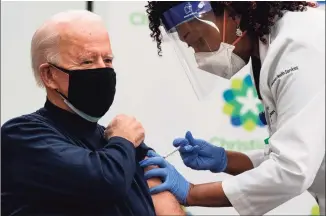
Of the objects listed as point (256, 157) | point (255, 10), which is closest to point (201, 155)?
point (256, 157)

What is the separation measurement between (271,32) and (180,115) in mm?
763

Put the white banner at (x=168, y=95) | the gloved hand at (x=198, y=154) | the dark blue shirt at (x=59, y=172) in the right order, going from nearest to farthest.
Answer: the dark blue shirt at (x=59, y=172)
the gloved hand at (x=198, y=154)
the white banner at (x=168, y=95)

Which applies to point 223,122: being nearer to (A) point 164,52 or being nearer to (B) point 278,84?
(A) point 164,52

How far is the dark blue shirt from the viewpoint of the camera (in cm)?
116

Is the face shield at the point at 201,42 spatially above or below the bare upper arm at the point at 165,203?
above

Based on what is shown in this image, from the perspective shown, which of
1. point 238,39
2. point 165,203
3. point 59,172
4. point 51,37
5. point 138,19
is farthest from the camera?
point 138,19

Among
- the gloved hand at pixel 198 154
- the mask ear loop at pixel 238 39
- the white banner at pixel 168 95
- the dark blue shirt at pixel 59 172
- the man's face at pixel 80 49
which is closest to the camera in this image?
the dark blue shirt at pixel 59 172

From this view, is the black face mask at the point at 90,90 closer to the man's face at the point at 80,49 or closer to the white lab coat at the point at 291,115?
the man's face at the point at 80,49

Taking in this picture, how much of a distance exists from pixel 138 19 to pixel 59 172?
1.19 m

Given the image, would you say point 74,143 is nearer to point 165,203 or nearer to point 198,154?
point 165,203

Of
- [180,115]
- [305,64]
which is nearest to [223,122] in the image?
[180,115]

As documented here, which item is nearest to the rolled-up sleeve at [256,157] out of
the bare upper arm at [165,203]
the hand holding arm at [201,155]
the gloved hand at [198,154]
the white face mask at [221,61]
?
the hand holding arm at [201,155]

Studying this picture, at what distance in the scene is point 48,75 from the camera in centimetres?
131

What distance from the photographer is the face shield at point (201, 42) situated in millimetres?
1449
